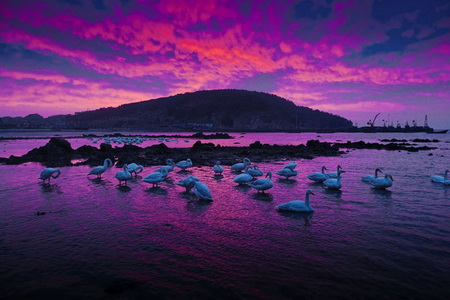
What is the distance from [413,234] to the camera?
28.1 feet

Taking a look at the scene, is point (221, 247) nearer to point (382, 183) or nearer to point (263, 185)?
point (263, 185)

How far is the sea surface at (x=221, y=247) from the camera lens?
5.66m

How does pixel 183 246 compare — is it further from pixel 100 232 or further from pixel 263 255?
pixel 100 232

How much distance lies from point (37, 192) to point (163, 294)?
12.2 meters

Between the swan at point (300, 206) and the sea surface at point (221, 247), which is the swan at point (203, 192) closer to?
the sea surface at point (221, 247)

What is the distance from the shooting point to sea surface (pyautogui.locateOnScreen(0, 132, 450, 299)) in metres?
5.66

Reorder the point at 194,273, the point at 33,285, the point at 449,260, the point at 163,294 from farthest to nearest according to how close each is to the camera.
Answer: the point at 449,260 → the point at 194,273 → the point at 33,285 → the point at 163,294

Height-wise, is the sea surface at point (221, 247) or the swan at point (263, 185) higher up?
the swan at point (263, 185)

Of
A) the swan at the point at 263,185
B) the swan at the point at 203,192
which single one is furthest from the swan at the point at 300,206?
the swan at the point at 203,192

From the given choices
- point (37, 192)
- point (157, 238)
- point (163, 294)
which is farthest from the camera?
point (37, 192)

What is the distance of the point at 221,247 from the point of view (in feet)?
24.9

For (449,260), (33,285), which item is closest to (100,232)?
(33,285)

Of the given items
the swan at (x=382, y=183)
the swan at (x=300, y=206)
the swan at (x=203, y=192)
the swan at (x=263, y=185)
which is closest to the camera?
the swan at (x=300, y=206)

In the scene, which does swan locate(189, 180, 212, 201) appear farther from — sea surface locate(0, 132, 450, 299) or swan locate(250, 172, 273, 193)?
swan locate(250, 172, 273, 193)
